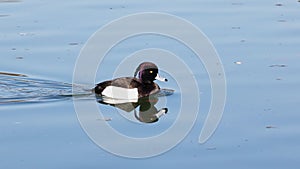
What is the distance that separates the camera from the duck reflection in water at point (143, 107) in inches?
395

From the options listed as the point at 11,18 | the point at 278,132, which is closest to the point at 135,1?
the point at 11,18

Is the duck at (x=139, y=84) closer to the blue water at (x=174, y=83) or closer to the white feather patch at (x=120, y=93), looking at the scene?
the white feather patch at (x=120, y=93)

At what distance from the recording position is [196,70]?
11344 millimetres

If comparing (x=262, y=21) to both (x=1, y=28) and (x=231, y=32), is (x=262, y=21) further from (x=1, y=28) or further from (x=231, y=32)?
(x=1, y=28)

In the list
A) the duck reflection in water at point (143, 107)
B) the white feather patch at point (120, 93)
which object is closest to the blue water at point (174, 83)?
the duck reflection in water at point (143, 107)

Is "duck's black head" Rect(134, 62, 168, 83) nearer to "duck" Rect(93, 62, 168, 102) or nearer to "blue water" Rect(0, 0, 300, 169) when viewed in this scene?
"duck" Rect(93, 62, 168, 102)

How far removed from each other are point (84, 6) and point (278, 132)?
654 cm

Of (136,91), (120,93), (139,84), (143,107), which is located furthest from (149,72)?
(143,107)

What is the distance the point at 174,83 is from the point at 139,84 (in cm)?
53

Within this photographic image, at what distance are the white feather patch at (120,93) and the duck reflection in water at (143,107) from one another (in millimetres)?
84

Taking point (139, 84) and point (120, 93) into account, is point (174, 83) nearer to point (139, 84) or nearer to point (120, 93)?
point (139, 84)

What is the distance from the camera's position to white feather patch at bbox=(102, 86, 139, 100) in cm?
1069

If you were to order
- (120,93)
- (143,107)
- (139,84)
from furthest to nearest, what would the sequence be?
(139,84)
(120,93)
(143,107)

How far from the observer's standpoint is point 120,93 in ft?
36.4
